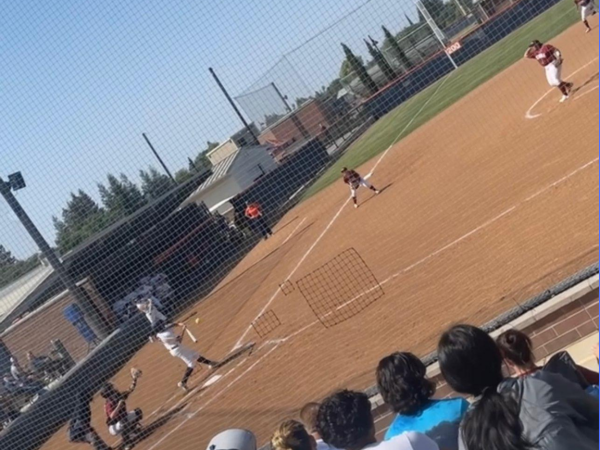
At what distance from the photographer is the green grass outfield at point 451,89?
30672mm

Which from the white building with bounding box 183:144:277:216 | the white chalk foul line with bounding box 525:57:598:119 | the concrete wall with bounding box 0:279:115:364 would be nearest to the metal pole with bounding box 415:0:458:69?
the white chalk foul line with bounding box 525:57:598:119

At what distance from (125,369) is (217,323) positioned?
2427 mm

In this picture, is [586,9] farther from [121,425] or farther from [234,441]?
[234,441]

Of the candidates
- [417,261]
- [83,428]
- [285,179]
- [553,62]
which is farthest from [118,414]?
[285,179]

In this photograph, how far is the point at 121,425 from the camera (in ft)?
41.4

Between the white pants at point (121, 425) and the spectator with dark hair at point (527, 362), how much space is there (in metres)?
→ 9.73

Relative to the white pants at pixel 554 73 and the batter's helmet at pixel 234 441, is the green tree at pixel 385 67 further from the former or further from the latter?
the batter's helmet at pixel 234 441

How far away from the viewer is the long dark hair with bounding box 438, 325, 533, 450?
3.31 metres

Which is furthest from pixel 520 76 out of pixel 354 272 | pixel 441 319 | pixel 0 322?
pixel 441 319

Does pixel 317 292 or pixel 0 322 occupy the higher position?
pixel 0 322

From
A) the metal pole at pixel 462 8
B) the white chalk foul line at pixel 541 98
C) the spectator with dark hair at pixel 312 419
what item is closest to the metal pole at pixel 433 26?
the metal pole at pixel 462 8

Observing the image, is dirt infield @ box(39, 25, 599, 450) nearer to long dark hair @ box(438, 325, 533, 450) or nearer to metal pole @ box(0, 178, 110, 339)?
metal pole @ box(0, 178, 110, 339)

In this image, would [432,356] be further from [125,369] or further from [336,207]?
[336,207]

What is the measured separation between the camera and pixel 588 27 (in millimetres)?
24375
